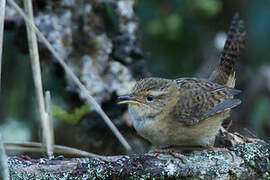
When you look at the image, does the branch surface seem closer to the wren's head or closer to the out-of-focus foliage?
the wren's head

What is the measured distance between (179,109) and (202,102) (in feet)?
0.77

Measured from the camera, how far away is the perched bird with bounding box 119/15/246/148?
3705 mm

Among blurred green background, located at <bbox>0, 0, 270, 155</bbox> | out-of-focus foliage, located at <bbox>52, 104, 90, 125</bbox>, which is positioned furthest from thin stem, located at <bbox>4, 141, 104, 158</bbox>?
blurred green background, located at <bbox>0, 0, 270, 155</bbox>

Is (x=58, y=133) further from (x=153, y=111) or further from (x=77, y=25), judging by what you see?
(x=153, y=111)

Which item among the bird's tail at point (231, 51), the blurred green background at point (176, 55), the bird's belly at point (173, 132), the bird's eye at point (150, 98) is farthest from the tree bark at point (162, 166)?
the blurred green background at point (176, 55)

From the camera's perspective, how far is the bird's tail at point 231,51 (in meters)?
4.39

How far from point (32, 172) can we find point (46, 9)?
6.80 feet

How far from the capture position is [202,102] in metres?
3.97

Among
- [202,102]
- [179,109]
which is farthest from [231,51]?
[179,109]

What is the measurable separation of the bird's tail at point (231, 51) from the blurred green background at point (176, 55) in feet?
1.72

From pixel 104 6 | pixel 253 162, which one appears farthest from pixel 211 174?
pixel 104 6

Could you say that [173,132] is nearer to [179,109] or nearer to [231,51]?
[179,109]

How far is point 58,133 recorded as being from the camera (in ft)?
18.3

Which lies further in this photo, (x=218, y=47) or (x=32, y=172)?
(x=218, y=47)
